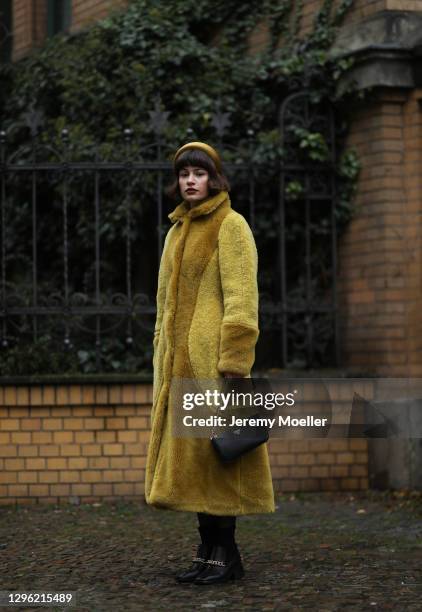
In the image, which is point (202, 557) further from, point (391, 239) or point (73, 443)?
point (391, 239)

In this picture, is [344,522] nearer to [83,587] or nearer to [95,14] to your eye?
[83,587]

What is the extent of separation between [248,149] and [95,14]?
306 cm

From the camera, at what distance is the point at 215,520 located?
479cm

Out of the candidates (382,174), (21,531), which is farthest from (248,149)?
(21,531)

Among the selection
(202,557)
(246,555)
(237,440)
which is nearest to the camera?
(237,440)

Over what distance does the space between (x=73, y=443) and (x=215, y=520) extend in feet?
8.87

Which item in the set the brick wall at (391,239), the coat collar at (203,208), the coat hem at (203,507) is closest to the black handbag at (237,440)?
the coat hem at (203,507)

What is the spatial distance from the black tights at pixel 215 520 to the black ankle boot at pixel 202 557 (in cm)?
3

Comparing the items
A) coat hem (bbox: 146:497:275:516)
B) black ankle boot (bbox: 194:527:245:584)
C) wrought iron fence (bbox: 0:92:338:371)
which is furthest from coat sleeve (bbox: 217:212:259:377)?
wrought iron fence (bbox: 0:92:338:371)

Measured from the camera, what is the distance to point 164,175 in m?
8.05

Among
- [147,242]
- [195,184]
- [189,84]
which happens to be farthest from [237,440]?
[189,84]

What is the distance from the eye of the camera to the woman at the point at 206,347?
15.4ft

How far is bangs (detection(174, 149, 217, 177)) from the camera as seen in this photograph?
4902 mm

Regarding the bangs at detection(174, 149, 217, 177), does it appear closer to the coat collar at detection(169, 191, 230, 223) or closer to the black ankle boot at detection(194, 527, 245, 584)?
the coat collar at detection(169, 191, 230, 223)
